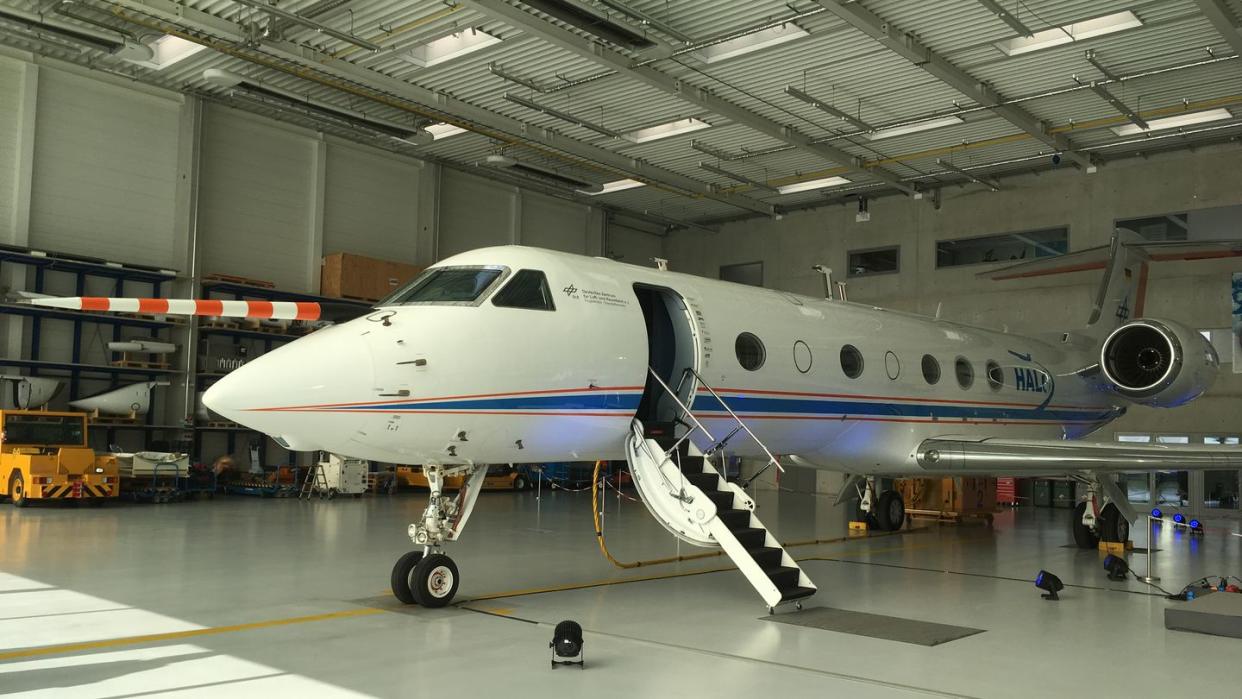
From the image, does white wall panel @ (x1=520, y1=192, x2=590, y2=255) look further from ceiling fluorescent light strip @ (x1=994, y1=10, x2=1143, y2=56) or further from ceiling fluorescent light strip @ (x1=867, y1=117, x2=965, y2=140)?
ceiling fluorescent light strip @ (x1=994, y1=10, x2=1143, y2=56)

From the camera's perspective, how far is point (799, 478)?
1249 inches

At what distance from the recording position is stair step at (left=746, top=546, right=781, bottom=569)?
9.22 metres

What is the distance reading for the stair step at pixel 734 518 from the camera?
9.36 meters

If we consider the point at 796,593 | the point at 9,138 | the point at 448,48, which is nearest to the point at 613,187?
the point at 448,48

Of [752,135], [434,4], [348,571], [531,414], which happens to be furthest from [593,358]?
[752,135]

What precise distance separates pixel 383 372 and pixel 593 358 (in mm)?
2170

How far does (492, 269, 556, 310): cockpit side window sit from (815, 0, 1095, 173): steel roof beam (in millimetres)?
8896

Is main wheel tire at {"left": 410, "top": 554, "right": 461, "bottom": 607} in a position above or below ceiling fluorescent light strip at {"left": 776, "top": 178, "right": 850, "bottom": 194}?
below

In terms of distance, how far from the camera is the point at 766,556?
934 cm

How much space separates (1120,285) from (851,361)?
8735mm

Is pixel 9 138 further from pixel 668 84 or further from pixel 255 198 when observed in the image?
pixel 668 84

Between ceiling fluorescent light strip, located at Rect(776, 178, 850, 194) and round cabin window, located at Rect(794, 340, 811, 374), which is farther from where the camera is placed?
ceiling fluorescent light strip, located at Rect(776, 178, 850, 194)

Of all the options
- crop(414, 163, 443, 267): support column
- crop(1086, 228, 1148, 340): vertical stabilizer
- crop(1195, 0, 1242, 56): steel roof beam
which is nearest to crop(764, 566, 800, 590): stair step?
crop(1195, 0, 1242, 56): steel roof beam

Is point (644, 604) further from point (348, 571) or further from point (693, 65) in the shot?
point (693, 65)
